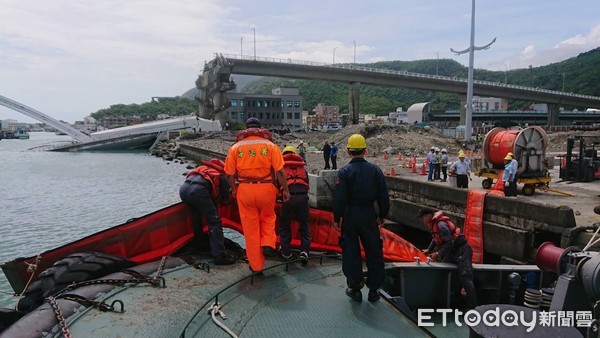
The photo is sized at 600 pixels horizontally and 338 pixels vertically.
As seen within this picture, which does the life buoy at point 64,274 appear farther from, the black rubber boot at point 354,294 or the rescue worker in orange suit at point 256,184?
the black rubber boot at point 354,294

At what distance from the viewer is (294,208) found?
530 cm

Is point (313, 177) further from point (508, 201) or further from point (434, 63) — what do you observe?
point (434, 63)

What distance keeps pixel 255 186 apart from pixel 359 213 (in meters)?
1.28

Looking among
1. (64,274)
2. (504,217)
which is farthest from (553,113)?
(64,274)

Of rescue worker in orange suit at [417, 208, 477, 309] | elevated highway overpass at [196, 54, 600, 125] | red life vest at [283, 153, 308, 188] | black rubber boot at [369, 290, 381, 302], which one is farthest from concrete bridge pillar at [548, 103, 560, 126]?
black rubber boot at [369, 290, 381, 302]

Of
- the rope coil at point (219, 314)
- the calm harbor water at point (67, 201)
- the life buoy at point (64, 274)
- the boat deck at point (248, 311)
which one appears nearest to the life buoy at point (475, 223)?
the boat deck at point (248, 311)

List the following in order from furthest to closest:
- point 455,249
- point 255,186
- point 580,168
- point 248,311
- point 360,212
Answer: point 580,168 → point 455,249 → point 255,186 → point 360,212 → point 248,311

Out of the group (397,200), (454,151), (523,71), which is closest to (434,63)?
(523,71)

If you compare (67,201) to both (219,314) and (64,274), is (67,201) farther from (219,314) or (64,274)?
(219,314)

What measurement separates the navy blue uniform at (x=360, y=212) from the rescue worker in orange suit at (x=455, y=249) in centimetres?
130

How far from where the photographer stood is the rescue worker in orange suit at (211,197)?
16.8ft

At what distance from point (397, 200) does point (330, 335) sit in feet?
28.9

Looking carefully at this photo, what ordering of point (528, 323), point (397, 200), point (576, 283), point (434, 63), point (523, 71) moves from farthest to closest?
point (434, 63) < point (523, 71) < point (397, 200) < point (576, 283) < point (528, 323)

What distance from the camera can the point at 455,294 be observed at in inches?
207
